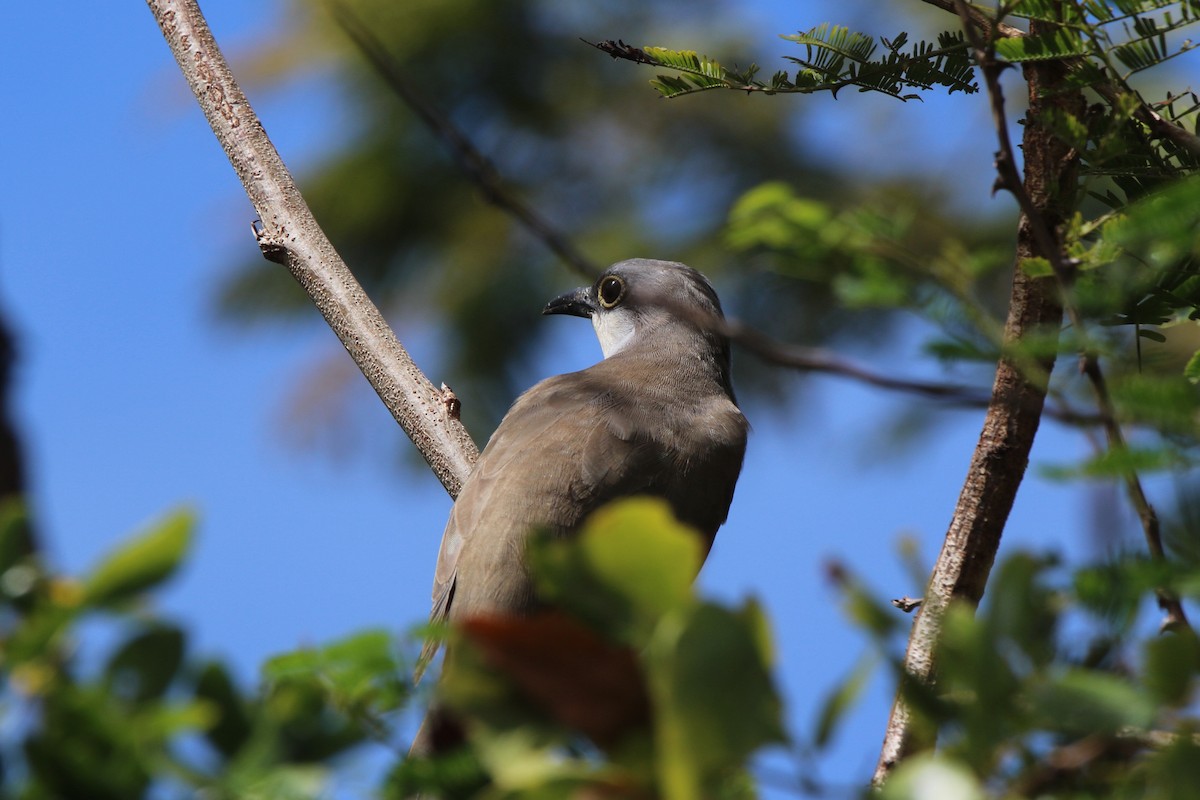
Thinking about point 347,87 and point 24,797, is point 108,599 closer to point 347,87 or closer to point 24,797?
point 24,797

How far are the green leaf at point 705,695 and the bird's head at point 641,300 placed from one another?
514cm

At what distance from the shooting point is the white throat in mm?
6562

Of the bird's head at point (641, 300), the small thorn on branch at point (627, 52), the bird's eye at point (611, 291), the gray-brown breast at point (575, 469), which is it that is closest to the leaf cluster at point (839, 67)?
the small thorn on branch at point (627, 52)

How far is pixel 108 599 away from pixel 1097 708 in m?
0.93

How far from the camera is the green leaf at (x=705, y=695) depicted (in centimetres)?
109

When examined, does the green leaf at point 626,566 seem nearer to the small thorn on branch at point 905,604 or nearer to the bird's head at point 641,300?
the small thorn on branch at point 905,604

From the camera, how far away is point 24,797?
3.53 feet

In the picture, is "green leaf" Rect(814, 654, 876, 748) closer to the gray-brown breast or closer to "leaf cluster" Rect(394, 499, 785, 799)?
"leaf cluster" Rect(394, 499, 785, 799)

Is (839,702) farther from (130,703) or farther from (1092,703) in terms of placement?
(130,703)

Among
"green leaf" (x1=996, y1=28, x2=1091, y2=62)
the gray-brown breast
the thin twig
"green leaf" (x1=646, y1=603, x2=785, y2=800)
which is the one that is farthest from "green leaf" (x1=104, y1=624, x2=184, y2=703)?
the gray-brown breast

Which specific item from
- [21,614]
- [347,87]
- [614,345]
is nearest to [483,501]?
[614,345]

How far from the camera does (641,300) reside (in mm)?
6512

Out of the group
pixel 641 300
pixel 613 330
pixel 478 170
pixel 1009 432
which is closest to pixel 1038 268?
pixel 1009 432

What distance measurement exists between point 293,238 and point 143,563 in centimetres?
374
